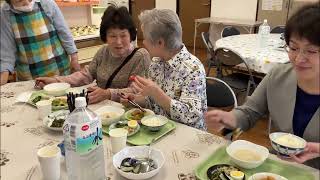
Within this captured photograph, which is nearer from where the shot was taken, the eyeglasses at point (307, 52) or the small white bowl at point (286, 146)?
the eyeglasses at point (307, 52)

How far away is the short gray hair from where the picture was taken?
128cm

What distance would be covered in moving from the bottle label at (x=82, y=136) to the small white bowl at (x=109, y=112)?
468 millimetres

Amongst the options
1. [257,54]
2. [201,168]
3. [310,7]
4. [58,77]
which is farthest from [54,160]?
[257,54]

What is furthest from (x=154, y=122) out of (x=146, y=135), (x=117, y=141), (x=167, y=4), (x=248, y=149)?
(x=167, y=4)

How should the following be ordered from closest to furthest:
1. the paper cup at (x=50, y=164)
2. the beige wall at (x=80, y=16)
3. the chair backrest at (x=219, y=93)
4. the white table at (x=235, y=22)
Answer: the paper cup at (x=50, y=164) < the chair backrest at (x=219, y=93) < the beige wall at (x=80, y=16) < the white table at (x=235, y=22)

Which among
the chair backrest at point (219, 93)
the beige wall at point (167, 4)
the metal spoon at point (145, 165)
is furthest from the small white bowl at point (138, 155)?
the beige wall at point (167, 4)

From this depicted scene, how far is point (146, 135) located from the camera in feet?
3.70

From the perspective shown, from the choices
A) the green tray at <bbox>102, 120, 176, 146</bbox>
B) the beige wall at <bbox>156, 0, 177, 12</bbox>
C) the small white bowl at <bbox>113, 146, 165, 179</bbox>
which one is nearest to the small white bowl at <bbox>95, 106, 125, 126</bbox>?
the green tray at <bbox>102, 120, 176, 146</bbox>

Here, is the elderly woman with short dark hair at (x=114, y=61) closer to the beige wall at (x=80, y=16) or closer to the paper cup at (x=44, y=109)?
A: the paper cup at (x=44, y=109)

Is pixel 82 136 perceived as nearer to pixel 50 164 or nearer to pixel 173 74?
pixel 50 164

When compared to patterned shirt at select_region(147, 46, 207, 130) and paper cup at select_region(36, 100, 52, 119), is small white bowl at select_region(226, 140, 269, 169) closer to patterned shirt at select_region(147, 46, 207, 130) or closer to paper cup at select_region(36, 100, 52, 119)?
patterned shirt at select_region(147, 46, 207, 130)

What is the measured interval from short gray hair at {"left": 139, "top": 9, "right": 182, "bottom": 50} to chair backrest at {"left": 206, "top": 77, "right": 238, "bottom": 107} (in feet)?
1.21

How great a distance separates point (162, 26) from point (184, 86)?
281 mm

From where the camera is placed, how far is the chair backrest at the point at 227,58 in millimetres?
2514
